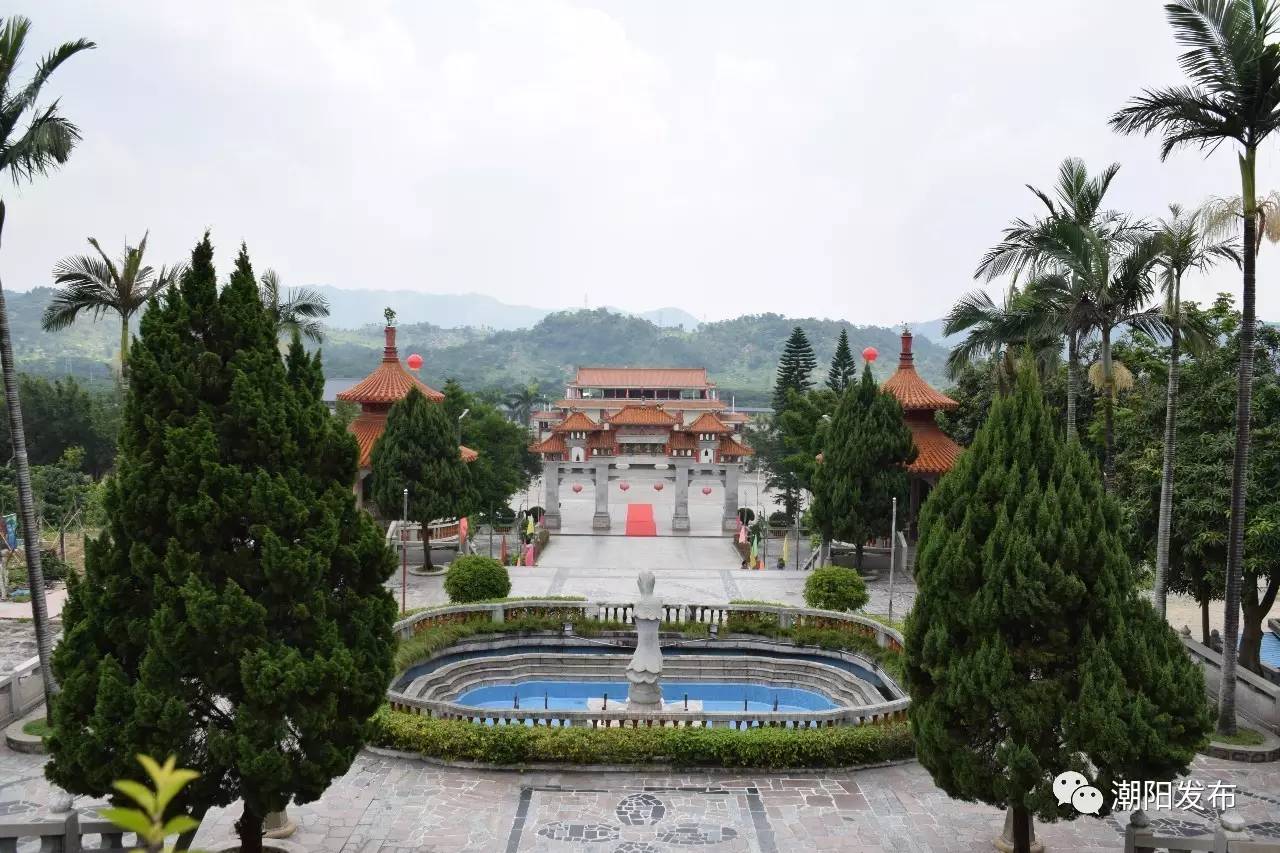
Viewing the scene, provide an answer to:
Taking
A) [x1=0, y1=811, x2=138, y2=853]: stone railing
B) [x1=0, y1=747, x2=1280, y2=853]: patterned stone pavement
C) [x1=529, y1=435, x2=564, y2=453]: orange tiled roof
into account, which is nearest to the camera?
[x1=0, y1=811, x2=138, y2=853]: stone railing

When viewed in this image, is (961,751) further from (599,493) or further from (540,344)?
(540,344)

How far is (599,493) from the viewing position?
36406mm

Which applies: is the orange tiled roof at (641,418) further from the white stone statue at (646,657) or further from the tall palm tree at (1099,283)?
the tall palm tree at (1099,283)

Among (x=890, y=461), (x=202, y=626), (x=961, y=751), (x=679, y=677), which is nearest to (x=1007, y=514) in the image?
(x=961, y=751)

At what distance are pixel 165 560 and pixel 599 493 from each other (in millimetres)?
28795

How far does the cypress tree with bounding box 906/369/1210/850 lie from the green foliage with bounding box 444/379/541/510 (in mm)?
25666

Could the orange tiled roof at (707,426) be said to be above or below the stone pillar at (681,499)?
above

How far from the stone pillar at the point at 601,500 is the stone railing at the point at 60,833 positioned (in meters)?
27.6

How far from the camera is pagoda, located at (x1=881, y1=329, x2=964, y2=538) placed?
26766mm

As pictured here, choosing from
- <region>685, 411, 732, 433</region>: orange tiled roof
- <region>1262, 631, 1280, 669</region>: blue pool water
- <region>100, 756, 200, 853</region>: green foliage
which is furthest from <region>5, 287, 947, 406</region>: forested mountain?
<region>100, 756, 200, 853</region>: green foliage

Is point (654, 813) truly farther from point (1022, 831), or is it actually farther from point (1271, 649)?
point (1271, 649)

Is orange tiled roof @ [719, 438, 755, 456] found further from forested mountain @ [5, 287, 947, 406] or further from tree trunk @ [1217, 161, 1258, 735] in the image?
forested mountain @ [5, 287, 947, 406]

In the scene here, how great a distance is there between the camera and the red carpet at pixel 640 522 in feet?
118

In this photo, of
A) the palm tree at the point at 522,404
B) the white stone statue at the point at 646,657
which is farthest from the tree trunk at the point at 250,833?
the palm tree at the point at 522,404
